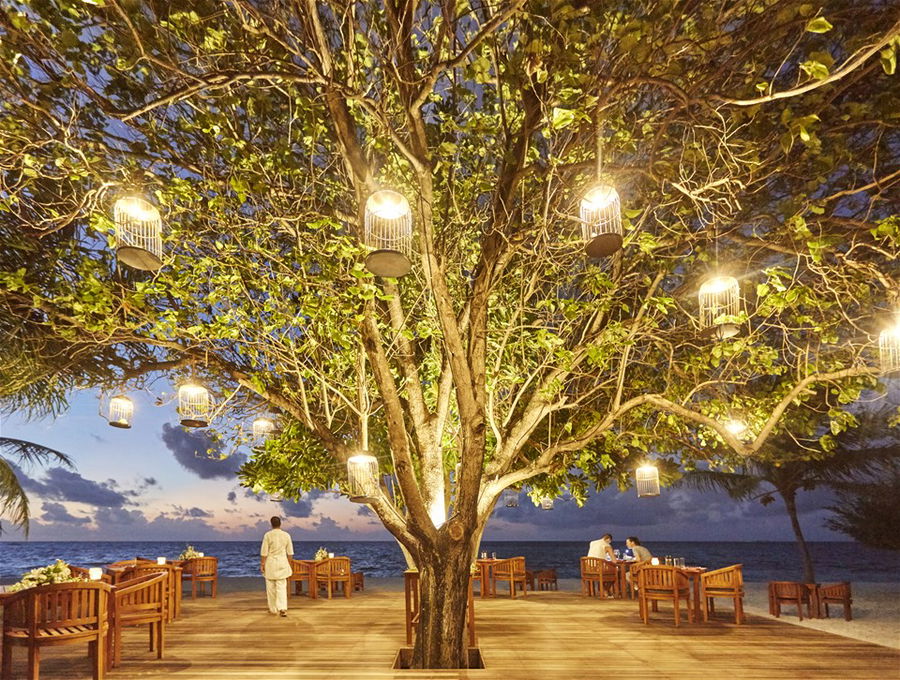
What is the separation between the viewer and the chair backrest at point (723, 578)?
8742 mm

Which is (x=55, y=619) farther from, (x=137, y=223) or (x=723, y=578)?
(x=723, y=578)

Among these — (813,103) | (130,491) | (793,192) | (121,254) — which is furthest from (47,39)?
(130,491)

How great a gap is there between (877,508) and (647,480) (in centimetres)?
1185

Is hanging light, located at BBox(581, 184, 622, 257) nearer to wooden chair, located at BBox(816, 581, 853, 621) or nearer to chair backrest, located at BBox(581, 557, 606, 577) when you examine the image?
wooden chair, located at BBox(816, 581, 853, 621)

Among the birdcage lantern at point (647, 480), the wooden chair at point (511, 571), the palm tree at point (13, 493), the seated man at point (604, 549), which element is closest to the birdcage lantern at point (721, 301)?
the birdcage lantern at point (647, 480)

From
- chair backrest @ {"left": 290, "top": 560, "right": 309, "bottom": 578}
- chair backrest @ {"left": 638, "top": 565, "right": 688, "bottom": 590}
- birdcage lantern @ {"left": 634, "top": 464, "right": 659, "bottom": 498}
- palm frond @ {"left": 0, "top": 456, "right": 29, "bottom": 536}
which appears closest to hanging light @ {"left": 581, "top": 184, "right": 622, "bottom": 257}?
birdcage lantern @ {"left": 634, "top": 464, "right": 659, "bottom": 498}

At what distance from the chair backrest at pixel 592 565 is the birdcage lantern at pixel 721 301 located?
7808 mm

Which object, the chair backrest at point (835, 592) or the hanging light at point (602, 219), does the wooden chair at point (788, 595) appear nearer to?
the chair backrest at point (835, 592)

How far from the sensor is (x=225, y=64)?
5.28 metres

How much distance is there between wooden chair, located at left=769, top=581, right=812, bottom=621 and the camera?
939 cm

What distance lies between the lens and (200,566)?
38.4 ft

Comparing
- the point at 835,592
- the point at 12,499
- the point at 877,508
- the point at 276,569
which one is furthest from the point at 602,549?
the point at 12,499

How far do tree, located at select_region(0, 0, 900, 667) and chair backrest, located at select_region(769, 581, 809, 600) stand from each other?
3.88m

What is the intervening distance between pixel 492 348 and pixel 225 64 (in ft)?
13.5
